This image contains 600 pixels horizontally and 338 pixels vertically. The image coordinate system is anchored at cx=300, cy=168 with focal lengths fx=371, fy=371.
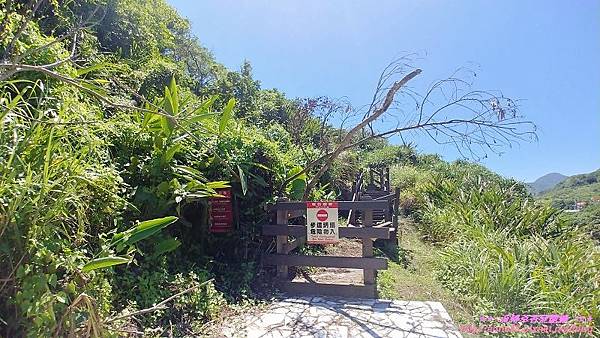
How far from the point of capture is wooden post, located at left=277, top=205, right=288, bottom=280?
14.5 feet

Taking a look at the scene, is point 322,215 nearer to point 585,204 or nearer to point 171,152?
point 171,152

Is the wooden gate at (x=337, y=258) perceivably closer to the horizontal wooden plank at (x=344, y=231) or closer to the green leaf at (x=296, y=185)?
the horizontal wooden plank at (x=344, y=231)

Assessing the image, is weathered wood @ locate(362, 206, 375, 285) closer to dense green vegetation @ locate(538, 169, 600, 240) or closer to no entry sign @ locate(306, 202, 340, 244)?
no entry sign @ locate(306, 202, 340, 244)

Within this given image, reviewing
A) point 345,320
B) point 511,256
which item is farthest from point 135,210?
point 511,256

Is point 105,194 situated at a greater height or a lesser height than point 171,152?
lesser

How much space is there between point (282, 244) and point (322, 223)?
0.61m

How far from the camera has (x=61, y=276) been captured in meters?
2.13

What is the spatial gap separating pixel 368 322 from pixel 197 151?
7.99 ft

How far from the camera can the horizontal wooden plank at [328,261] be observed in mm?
3990

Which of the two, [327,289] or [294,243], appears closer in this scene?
[327,289]

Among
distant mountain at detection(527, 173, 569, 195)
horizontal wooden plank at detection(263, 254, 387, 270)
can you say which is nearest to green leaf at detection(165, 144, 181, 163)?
horizontal wooden plank at detection(263, 254, 387, 270)

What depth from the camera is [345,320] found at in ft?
11.2

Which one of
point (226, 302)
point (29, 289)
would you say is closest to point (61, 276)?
point (29, 289)

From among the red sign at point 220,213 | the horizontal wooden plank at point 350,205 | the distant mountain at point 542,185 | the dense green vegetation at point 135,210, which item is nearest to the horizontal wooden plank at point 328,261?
the dense green vegetation at point 135,210
